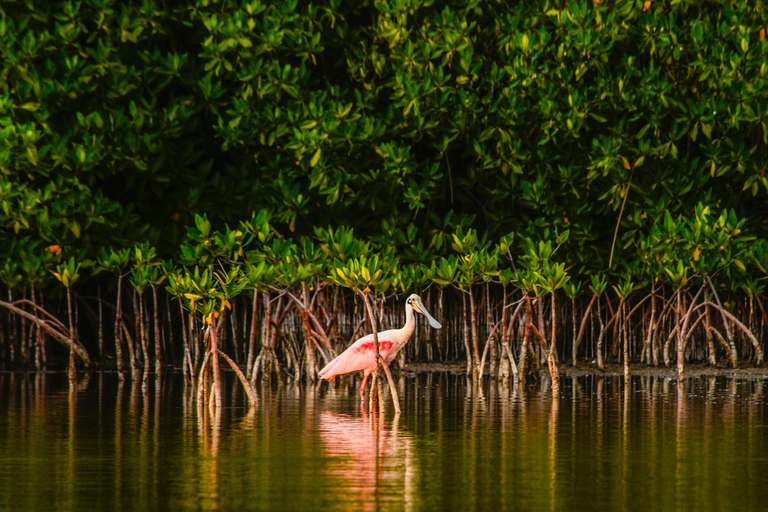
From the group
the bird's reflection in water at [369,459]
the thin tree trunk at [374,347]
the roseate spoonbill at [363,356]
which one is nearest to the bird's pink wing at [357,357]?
Result: the roseate spoonbill at [363,356]

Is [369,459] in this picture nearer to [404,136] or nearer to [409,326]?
[409,326]

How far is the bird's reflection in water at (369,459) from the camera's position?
30.3ft

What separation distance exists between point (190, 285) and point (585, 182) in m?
5.84

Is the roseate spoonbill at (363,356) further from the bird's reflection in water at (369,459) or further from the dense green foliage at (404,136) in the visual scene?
the bird's reflection in water at (369,459)

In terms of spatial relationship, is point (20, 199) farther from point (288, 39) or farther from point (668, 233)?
point (668, 233)

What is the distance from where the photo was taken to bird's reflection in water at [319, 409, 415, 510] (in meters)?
9.24

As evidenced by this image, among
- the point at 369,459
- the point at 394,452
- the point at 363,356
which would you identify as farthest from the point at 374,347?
the point at 369,459

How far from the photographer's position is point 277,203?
1944 cm

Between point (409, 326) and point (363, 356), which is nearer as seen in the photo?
point (363, 356)

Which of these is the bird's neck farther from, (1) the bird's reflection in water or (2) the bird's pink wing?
(1) the bird's reflection in water

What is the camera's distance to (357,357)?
658 inches

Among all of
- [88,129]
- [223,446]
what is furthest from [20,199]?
[223,446]

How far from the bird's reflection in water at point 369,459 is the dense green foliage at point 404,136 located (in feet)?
13.7

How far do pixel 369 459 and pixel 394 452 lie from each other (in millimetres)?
441
